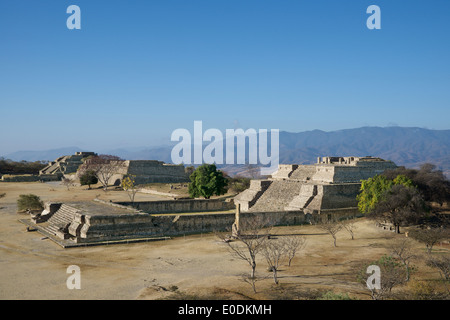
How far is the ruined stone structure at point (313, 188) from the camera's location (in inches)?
1507

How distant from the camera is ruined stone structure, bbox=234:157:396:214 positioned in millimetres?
38281

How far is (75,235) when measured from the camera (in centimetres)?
2833

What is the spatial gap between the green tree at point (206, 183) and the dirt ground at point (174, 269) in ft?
61.6

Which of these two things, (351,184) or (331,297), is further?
(351,184)

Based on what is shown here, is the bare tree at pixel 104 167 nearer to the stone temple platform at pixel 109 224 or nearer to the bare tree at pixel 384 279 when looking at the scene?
the stone temple platform at pixel 109 224

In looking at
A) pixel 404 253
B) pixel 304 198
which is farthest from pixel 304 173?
pixel 404 253

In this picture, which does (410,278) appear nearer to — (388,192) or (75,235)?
(388,192)

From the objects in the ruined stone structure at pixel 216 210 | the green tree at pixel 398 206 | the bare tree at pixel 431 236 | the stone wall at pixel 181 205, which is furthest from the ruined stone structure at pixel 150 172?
the bare tree at pixel 431 236

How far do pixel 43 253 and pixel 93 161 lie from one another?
51.9m

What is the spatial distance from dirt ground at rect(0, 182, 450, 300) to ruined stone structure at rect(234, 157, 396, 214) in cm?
765

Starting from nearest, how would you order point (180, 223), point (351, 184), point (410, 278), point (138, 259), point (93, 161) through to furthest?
point (410, 278) < point (138, 259) < point (180, 223) < point (351, 184) < point (93, 161)

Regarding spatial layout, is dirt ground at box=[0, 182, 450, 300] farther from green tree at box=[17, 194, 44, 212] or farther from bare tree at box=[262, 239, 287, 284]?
green tree at box=[17, 194, 44, 212]

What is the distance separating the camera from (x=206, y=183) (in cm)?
4994
